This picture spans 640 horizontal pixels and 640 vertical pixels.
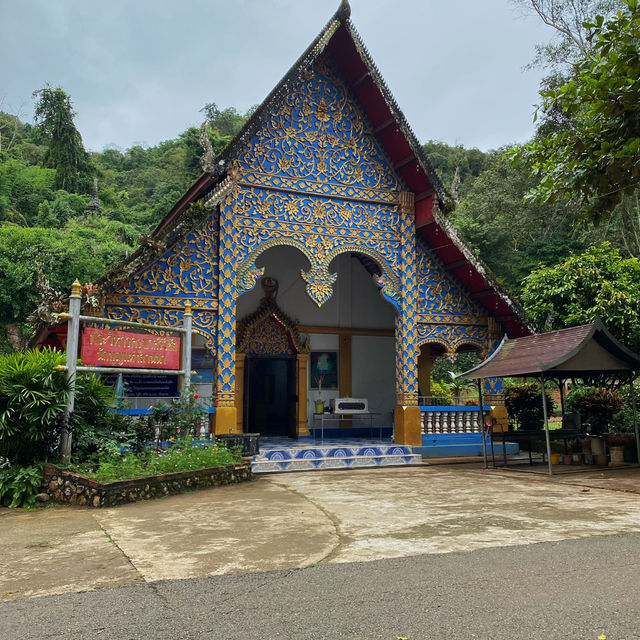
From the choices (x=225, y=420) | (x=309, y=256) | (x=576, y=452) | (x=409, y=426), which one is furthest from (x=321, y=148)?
(x=576, y=452)

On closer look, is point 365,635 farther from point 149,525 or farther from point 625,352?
point 625,352

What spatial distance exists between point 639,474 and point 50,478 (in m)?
8.42

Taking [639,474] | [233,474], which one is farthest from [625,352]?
[233,474]

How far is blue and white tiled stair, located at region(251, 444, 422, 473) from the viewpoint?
33.0 ft

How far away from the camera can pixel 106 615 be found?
318 centimetres

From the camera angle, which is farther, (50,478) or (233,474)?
(233,474)

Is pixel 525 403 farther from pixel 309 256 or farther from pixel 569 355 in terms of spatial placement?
pixel 309 256

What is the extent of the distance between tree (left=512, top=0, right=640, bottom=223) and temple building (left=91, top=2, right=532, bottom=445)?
17.5ft

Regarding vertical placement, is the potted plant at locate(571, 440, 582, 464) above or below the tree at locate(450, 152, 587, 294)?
below

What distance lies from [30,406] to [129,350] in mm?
1622

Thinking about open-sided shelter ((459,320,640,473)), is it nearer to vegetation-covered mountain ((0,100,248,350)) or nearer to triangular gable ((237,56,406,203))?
triangular gable ((237,56,406,203))

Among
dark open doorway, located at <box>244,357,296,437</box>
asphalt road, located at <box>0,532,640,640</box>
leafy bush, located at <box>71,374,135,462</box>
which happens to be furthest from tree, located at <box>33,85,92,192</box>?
asphalt road, located at <box>0,532,640,640</box>

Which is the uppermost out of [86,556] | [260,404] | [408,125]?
[408,125]

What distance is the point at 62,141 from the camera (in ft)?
154
